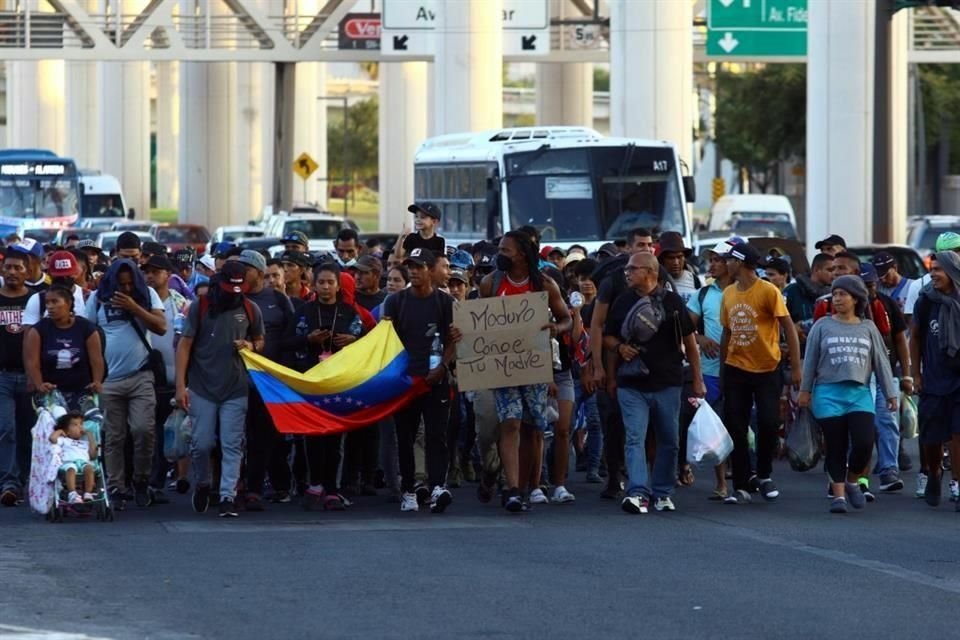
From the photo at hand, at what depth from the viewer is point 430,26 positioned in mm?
47344

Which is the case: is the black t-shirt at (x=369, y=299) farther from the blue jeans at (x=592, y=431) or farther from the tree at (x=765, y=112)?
the tree at (x=765, y=112)

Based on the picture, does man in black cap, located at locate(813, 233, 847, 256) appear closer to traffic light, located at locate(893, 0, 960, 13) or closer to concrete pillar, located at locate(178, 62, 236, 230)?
traffic light, located at locate(893, 0, 960, 13)

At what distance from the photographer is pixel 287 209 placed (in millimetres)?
59562

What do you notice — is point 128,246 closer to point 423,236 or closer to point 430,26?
point 423,236

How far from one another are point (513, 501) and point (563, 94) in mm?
59656

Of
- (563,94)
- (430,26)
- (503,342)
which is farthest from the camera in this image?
(563,94)

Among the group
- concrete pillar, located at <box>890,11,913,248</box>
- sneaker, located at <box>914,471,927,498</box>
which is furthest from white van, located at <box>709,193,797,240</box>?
sneaker, located at <box>914,471,927,498</box>

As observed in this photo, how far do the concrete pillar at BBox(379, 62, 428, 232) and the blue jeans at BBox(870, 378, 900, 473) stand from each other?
5886cm

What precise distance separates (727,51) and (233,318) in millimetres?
29985

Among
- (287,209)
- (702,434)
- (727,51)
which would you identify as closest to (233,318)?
(702,434)

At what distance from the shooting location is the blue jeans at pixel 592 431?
17406 mm

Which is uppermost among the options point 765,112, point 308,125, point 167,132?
point 167,132

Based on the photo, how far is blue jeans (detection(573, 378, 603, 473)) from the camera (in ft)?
57.1

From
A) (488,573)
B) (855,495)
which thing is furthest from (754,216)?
(488,573)
